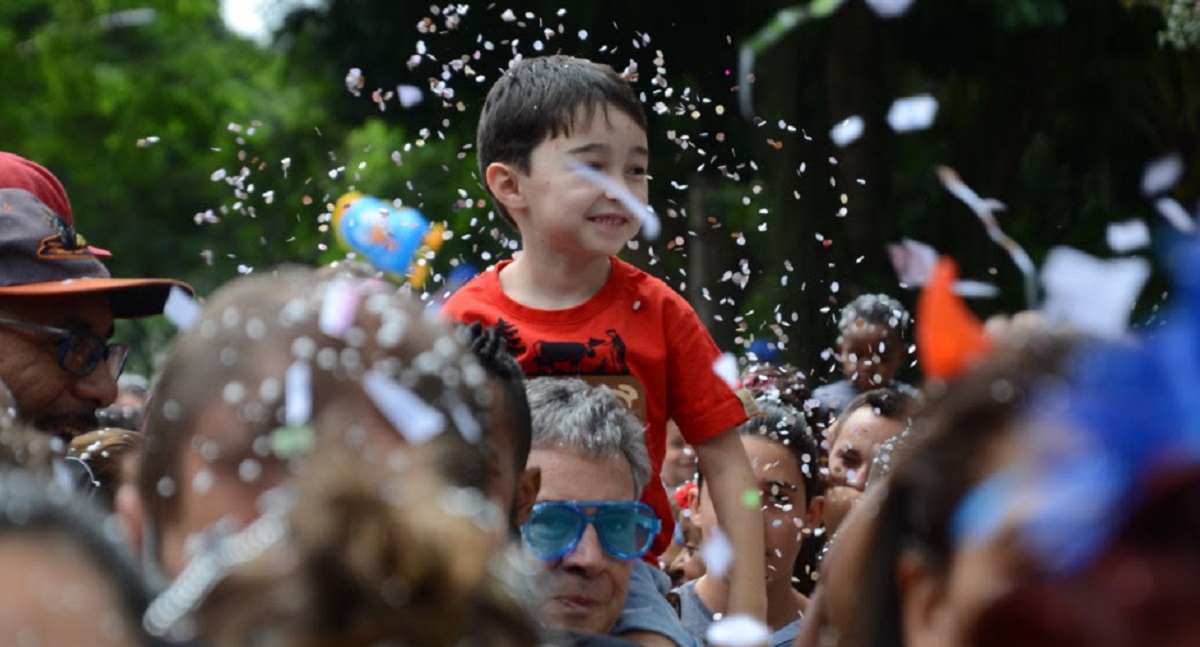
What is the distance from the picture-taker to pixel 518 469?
2.75 m

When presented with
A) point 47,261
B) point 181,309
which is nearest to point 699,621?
point 47,261

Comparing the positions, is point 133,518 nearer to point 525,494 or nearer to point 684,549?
point 525,494

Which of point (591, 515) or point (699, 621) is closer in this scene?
point (591, 515)

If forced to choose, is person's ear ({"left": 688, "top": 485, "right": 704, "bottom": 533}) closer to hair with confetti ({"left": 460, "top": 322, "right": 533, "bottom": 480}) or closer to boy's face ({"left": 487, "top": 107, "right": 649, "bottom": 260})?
boy's face ({"left": 487, "top": 107, "right": 649, "bottom": 260})

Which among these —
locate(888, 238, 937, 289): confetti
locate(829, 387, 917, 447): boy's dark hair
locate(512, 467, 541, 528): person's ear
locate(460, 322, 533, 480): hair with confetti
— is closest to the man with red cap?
locate(460, 322, 533, 480): hair with confetti

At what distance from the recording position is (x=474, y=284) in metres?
4.12

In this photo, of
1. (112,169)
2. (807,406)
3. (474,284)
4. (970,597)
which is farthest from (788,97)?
(112,169)

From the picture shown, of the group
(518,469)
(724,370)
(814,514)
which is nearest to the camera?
(518,469)

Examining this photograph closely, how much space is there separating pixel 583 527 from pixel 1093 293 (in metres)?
1.81

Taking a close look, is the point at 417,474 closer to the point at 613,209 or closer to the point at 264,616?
Answer: the point at 264,616

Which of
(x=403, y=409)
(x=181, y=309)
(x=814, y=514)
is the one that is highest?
(x=403, y=409)

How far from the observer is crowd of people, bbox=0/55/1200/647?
131 cm

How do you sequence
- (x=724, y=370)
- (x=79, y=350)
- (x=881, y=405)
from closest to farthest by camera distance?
(x=79, y=350) → (x=724, y=370) → (x=881, y=405)

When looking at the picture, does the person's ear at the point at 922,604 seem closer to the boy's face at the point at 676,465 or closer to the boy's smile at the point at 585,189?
the boy's smile at the point at 585,189
